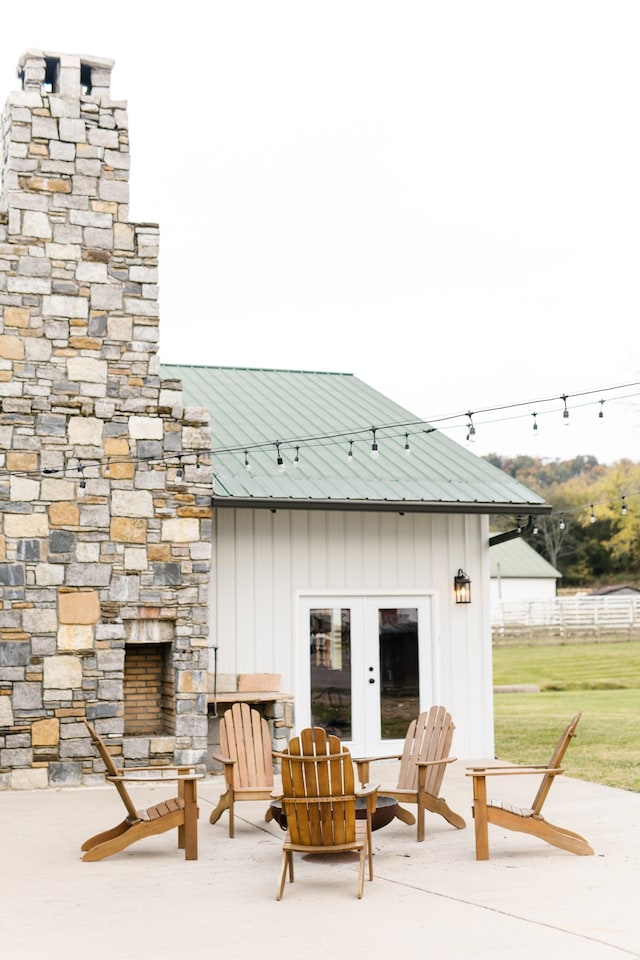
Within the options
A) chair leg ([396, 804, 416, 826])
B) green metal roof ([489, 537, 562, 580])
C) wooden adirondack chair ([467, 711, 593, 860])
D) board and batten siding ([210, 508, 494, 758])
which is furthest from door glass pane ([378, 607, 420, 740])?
green metal roof ([489, 537, 562, 580])

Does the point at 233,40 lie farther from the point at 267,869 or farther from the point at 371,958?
the point at 371,958

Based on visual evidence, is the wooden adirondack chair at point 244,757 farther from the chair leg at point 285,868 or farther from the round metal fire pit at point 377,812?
the chair leg at point 285,868

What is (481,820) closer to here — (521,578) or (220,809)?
(220,809)

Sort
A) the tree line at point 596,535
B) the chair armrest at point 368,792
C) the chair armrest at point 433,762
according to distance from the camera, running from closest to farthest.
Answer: the chair armrest at point 368,792
the chair armrest at point 433,762
the tree line at point 596,535

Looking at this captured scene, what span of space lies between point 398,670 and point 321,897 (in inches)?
244

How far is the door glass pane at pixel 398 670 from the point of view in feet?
39.2

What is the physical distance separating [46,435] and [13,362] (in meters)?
0.80

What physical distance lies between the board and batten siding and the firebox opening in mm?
651

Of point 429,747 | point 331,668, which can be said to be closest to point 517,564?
point 331,668

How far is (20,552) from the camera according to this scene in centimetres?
1026

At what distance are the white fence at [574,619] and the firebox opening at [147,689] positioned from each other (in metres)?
19.4

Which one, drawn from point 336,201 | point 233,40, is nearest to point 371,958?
point 233,40

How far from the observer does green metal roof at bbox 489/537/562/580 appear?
36438 mm

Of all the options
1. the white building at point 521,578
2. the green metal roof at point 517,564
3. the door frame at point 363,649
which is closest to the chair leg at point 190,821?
the door frame at point 363,649
